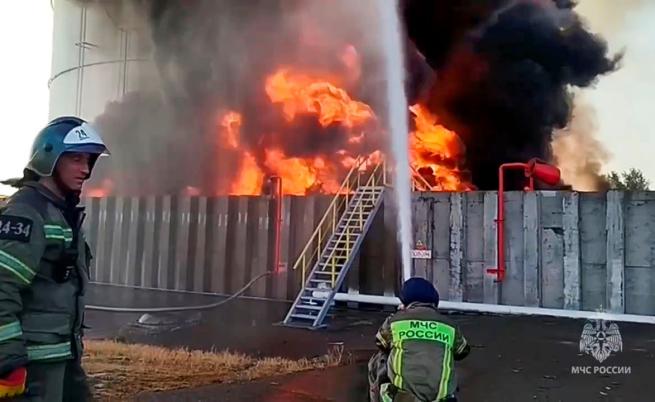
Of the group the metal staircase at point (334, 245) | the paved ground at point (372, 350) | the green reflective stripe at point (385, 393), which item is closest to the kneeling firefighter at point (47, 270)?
the green reflective stripe at point (385, 393)

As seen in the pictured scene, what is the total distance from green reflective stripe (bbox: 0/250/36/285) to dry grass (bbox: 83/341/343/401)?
3608mm

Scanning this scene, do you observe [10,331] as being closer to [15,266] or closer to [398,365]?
[15,266]

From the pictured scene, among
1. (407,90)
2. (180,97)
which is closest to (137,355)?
(407,90)

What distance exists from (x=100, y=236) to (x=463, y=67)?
1101 centimetres

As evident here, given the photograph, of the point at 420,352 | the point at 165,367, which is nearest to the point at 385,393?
the point at 420,352

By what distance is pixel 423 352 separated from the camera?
3.18 m

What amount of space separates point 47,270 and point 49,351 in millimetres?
330

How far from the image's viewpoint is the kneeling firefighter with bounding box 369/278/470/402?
3135mm

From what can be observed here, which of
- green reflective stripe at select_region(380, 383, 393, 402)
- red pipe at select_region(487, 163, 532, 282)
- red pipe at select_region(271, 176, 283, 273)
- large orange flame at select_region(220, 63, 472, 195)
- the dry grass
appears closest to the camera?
green reflective stripe at select_region(380, 383, 393, 402)

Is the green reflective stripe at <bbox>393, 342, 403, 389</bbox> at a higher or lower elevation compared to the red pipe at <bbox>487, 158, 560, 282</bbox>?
lower

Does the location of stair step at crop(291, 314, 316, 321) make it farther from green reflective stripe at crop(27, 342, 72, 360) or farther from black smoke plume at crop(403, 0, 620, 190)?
black smoke plume at crop(403, 0, 620, 190)

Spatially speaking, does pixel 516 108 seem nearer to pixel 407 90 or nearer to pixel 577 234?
pixel 407 90

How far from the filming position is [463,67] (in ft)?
60.1

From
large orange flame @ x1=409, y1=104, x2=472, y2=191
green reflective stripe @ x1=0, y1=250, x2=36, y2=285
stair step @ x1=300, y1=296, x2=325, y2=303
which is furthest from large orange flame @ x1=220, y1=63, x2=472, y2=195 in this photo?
green reflective stripe @ x1=0, y1=250, x2=36, y2=285
